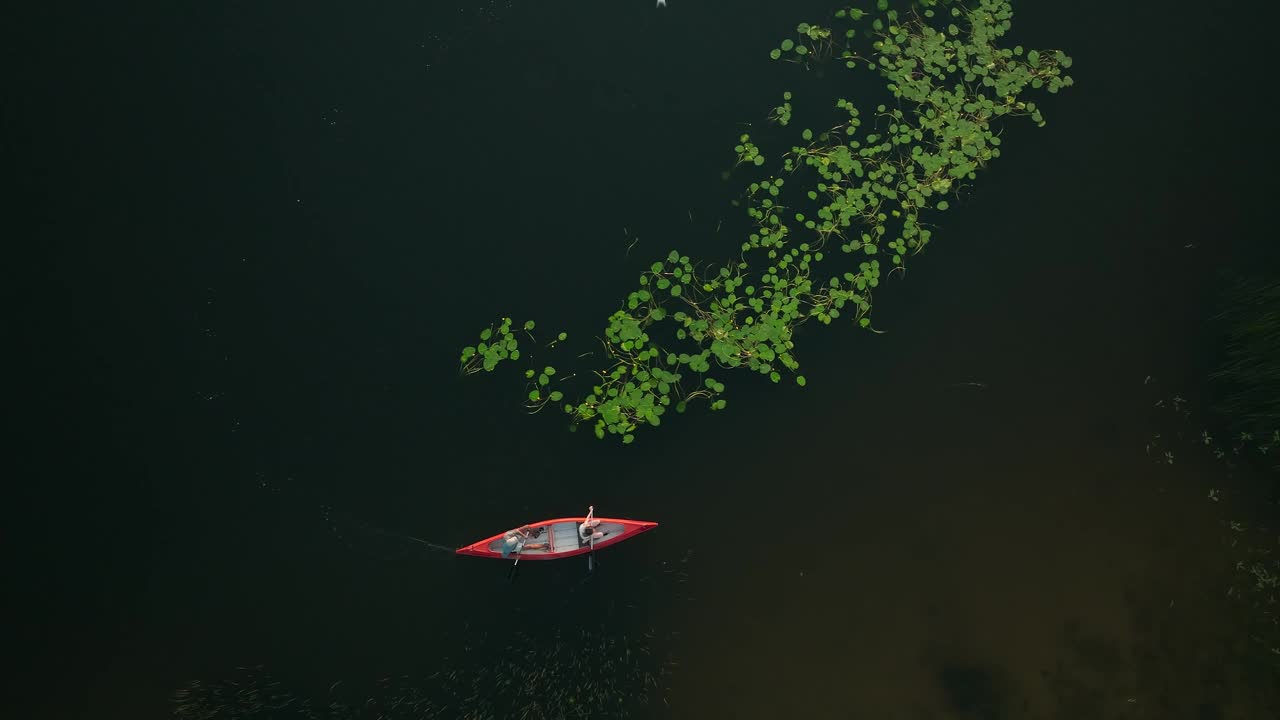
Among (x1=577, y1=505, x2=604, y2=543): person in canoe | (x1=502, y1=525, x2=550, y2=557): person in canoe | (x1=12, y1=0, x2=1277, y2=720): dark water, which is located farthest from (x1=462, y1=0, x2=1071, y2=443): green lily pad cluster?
(x1=502, y1=525, x2=550, y2=557): person in canoe

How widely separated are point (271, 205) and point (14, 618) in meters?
3.08

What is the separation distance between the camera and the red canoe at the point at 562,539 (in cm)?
464

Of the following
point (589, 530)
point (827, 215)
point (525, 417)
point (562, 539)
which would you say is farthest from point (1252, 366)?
point (525, 417)

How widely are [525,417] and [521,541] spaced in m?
0.80

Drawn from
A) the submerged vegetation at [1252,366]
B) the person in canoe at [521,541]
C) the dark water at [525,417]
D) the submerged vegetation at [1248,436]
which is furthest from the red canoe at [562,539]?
the submerged vegetation at [1252,366]

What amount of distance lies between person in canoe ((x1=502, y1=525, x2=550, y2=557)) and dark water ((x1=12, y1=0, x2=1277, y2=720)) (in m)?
0.22

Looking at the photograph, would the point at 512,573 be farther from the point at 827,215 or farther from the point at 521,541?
the point at 827,215

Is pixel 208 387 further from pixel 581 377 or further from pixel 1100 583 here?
pixel 1100 583

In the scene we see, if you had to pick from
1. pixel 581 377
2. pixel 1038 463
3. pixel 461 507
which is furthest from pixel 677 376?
pixel 1038 463

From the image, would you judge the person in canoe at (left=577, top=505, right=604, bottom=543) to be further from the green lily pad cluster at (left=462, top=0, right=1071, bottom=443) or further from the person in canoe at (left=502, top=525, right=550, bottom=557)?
the green lily pad cluster at (left=462, top=0, right=1071, bottom=443)

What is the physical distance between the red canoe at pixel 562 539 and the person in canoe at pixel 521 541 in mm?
13

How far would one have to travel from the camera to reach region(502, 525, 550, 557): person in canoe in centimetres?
458

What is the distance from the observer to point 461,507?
4809mm

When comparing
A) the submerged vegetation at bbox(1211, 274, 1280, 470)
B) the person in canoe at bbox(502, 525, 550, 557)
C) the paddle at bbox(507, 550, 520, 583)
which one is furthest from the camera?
the submerged vegetation at bbox(1211, 274, 1280, 470)
